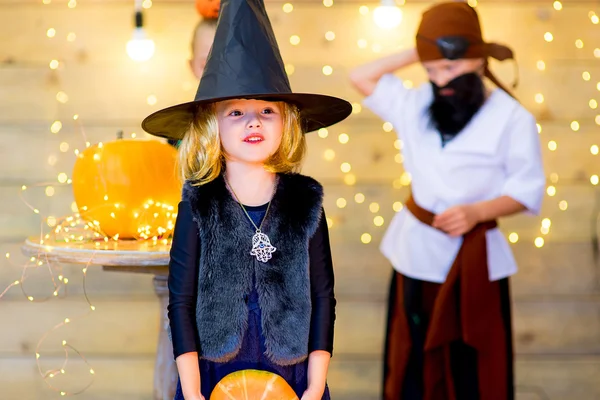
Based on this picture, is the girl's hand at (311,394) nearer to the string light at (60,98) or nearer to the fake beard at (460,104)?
the fake beard at (460,104)

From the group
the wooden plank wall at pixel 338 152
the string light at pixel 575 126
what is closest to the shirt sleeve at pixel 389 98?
the wooden plank wall at pixel 338 152

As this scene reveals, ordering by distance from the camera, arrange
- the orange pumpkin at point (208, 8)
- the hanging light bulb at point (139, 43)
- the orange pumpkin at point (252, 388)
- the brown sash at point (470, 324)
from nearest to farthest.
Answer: the orange pumpkin at point (252, 388) → the brown sash at point (470, 324) → the orange pumpkin at point (208, 8) → the hanging light bulb at point (139, 43)

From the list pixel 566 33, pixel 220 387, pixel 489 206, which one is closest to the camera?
pixel 220 387

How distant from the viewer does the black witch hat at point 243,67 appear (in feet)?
3.51

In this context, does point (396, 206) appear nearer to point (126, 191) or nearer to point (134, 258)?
point (126, 191)

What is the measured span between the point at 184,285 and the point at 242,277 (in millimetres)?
87

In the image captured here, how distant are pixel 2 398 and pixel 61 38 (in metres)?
1.06

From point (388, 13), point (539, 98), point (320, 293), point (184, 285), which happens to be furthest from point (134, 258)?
point (539, 98)

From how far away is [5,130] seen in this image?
2.12m

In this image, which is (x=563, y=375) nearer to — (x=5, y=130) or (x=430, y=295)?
(x=430, y=295)

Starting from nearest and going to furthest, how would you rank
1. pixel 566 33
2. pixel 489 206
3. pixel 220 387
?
pixel 220 387 < pixel 489 206 < pixel 566 33

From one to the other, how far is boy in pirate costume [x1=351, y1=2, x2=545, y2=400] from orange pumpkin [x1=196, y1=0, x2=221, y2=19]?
53 centimetres

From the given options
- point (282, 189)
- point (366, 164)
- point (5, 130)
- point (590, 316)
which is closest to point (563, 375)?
point (590, 316)

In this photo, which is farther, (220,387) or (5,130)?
(5,130)
